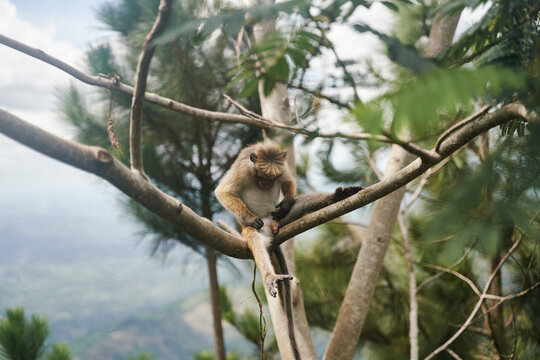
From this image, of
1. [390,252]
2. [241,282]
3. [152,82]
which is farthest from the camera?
[241,282]

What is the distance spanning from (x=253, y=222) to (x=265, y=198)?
0.47 m

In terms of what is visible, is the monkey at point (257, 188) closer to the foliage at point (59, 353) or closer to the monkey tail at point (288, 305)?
the monkey tail at point (288, 305)

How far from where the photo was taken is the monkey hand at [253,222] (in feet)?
7.16

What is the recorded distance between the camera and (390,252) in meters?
4.87

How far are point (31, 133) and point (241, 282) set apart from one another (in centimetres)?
480

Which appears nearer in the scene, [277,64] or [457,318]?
[277,64]

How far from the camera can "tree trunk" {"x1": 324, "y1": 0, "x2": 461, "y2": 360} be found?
2863mm

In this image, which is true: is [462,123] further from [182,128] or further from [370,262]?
[182,128]

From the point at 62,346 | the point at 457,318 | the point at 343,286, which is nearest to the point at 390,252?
the point at 343,286

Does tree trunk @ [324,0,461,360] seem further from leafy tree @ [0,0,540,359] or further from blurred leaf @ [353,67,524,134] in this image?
blurred leaf @ [353,67,524,134]

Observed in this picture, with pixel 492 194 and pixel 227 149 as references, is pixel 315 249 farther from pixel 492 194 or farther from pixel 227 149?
pixel 492 194

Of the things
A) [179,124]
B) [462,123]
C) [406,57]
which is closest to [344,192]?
[462,123]

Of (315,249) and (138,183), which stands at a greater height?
(315,249)

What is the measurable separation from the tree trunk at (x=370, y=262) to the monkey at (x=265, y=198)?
74 centimetres
